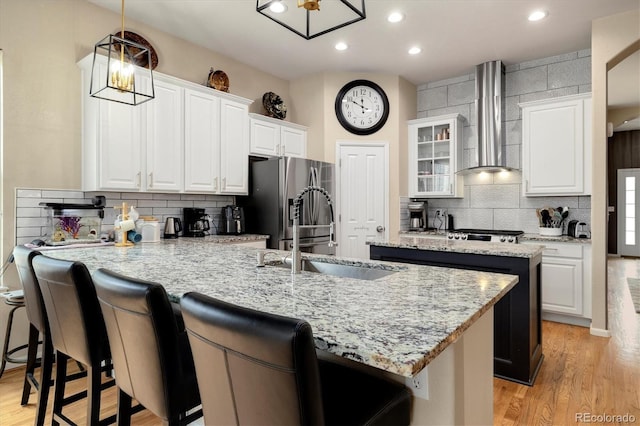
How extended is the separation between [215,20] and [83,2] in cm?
110

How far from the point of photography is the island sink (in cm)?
186

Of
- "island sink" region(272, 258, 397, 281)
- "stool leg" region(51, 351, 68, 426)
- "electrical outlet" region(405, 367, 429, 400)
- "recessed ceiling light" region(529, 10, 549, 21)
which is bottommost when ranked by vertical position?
"stool leg" region(51, 351, 68, 426)

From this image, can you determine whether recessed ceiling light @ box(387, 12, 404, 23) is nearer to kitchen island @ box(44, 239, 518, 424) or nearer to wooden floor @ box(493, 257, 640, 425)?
kitchen island @ box(44, 239, 518, 424)

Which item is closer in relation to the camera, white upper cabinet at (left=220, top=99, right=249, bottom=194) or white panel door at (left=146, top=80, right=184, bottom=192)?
white panel door at (left=146, top=80, right=184, bottom=192)

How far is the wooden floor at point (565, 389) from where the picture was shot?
2.15m

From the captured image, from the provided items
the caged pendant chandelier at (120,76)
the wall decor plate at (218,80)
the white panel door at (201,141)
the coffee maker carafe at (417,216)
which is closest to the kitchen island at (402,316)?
the caged pendant chandelier at (120,76)

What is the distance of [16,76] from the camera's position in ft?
9.33

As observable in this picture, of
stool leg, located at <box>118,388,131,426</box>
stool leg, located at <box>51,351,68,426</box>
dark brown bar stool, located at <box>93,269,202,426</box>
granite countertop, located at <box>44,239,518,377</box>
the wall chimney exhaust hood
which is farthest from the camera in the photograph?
the wall chimney exhaust hood

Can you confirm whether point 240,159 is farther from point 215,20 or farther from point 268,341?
point 268,341

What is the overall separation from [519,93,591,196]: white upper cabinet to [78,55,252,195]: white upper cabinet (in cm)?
318

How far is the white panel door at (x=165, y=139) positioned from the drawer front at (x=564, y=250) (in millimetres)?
3729

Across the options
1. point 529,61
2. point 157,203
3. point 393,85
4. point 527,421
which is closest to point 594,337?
point 527,421

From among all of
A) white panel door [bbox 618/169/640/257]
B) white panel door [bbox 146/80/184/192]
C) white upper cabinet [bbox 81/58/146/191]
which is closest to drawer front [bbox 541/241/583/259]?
white panel door [bbox 146/80/184/192]

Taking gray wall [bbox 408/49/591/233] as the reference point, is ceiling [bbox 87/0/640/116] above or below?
above
